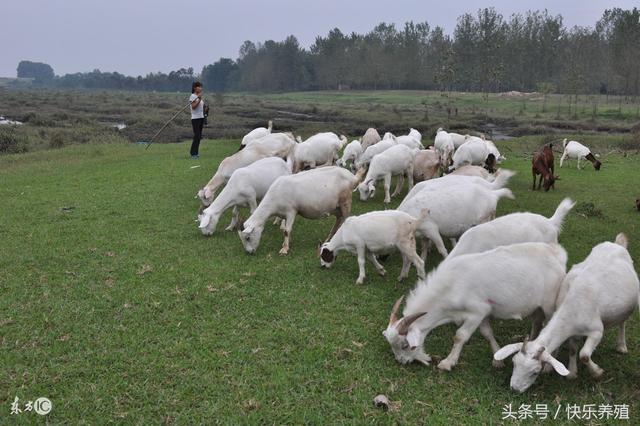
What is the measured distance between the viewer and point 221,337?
583 centimetres

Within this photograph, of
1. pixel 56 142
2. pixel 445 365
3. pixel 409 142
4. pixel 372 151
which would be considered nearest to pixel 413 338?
pixel 445 365

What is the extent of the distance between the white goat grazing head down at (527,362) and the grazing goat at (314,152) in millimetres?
9307

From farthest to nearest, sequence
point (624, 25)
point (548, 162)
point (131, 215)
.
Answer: point (624, 25) → point (548, 162) → point (131, 215)

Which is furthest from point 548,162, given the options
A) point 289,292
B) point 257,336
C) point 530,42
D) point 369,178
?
point 530,42

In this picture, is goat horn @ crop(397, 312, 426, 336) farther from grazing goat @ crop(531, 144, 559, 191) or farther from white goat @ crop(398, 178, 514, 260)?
grazing goat @ crop(531, 144, 559, 191)

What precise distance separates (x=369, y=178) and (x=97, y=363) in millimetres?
7994

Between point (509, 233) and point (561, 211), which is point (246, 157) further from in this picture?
point (561, 211)

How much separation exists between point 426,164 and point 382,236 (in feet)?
19.1

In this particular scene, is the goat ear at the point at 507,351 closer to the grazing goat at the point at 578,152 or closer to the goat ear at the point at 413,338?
the goat ear at the point at 413,338

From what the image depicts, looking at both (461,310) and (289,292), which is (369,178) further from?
(461,310)

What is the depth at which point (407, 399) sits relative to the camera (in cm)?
473

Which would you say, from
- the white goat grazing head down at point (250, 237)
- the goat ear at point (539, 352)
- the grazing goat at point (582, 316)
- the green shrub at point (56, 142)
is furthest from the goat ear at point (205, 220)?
the green shrub at point (56, 142)

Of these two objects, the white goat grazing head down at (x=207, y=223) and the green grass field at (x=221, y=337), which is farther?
the white goat grazing head down at (x=207, y=223)

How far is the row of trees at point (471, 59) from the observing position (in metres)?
56.3
